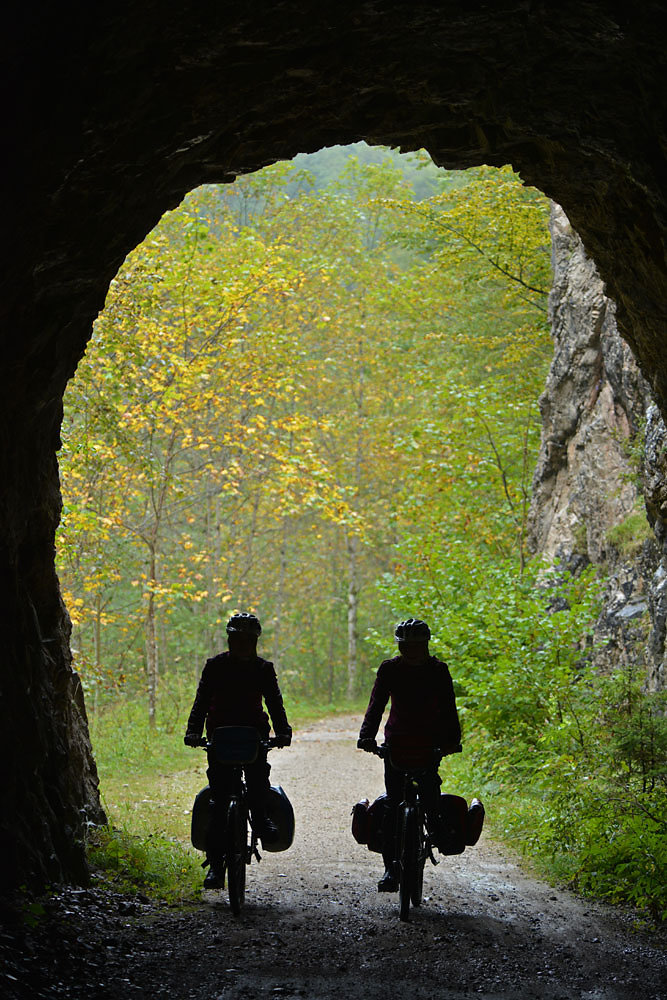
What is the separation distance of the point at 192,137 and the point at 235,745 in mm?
4356

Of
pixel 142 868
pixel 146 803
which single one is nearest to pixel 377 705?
pixel 142 868

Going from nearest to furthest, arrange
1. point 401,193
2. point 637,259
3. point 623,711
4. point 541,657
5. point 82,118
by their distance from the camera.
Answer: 1. point 82,118
2. point 637,259
3. point 623,711
4. point 541,657
5. point 401,193

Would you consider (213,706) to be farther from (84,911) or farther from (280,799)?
(84,911)

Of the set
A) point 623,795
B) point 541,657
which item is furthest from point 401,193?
point 623,795

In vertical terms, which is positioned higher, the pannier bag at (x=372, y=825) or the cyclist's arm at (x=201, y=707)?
the cyclist's arm at (x=201, y=707)

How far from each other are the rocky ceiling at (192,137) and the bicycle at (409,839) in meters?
2.36

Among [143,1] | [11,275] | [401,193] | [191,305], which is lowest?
[11,275]

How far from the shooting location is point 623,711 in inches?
368

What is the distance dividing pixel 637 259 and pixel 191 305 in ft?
42.3

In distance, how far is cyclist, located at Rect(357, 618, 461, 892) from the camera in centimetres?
651

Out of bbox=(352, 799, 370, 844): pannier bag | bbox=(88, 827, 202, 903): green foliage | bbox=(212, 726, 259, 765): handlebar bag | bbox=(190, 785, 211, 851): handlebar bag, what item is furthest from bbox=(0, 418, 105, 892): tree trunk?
bbox=(352, 799, 370, 844): pannier bag

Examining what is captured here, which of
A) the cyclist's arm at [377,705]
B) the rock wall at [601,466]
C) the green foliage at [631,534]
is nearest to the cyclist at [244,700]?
the cyclist's arm at [377,705]

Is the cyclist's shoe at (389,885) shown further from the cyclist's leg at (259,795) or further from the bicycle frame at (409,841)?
the cyclist's leg at (259,795)

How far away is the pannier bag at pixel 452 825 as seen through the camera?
6598 millimetres
